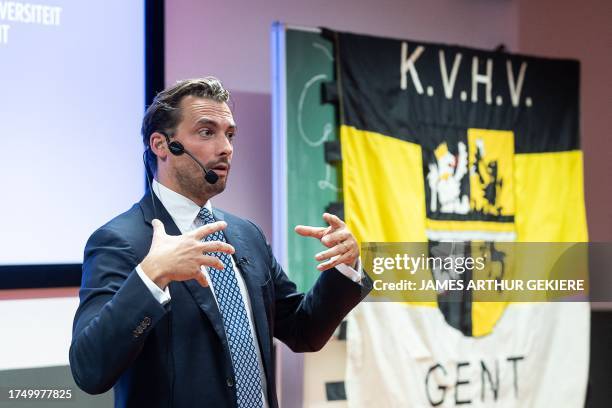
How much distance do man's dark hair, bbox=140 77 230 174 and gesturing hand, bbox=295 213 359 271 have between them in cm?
39

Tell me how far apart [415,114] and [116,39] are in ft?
4.05

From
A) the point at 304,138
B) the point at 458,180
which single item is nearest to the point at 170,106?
the point at 304,138

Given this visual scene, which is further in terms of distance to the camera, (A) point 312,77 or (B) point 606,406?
(B) point 606,406

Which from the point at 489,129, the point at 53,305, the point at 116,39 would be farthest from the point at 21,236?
the point at 489,129

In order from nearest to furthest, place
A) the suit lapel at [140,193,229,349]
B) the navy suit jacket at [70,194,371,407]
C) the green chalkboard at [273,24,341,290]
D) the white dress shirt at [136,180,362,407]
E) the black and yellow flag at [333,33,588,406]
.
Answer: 1. the navy suit jacket at [70,194,371,407]
2. the suit lapel at [140,193,229,349]
3. the white dress shirt at [136,180,362,407]
4. the green chalkboard at [273,24,341,290]
5. the black and yellow flag at [333,33,588,406]

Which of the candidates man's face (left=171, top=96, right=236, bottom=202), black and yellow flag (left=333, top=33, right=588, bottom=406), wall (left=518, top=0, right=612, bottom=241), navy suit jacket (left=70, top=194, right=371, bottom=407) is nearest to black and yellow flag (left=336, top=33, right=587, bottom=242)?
black and yellow flag (left=333, top=33, right=588, bottom=406)

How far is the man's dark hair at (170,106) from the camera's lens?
1717 mm

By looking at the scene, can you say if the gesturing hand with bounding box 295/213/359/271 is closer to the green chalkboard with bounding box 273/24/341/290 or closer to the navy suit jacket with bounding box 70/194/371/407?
the navy suit jacket with bounding box 70/194/371/407

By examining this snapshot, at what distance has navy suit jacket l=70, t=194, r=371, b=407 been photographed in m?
1.35

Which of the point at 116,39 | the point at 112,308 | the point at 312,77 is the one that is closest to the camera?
the point at 112,308

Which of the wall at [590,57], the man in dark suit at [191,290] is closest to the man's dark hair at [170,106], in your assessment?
the man in dark suit at [191,290]

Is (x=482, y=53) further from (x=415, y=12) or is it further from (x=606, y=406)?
(x=606, y=406)

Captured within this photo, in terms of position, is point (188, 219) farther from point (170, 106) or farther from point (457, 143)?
point (457, 143)

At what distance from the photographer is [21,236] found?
8.03 feet
